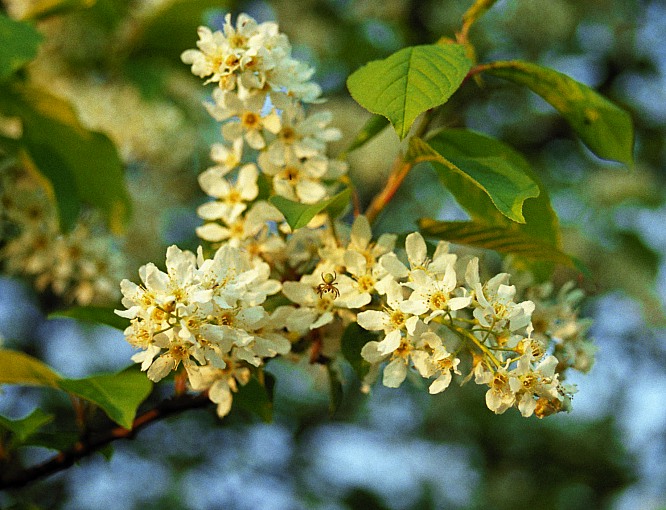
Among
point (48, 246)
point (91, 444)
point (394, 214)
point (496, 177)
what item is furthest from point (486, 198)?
point (394, 214)

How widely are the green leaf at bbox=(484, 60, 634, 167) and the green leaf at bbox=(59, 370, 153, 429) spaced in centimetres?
72

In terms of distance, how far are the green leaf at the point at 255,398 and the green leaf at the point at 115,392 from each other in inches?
5.4

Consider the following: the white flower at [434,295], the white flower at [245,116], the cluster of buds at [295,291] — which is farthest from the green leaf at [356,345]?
the white flower at [245,116]

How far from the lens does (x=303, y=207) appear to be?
1131mm

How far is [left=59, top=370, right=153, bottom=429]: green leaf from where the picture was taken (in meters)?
1.09

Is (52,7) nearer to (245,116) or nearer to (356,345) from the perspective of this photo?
(245,116)

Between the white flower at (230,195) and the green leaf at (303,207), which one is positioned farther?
the white flower at (230,195)

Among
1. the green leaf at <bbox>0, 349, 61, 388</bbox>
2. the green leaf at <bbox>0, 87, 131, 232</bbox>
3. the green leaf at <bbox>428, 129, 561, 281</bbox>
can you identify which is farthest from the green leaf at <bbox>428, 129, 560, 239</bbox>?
the green leaf at <bbox>0, 87, 131, 232</bbox>

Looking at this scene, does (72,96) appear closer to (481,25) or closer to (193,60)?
(193,60)

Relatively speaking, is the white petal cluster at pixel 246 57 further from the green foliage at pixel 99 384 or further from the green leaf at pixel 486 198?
the green foliage at pixel 99 384

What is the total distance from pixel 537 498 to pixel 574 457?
41 centimetres

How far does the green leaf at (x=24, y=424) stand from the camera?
118 cm

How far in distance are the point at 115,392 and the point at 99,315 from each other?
0.16 meters

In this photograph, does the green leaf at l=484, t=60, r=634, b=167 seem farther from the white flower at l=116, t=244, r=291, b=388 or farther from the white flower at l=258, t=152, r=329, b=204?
the white flower at l=116, t=244, r=291, b=388
